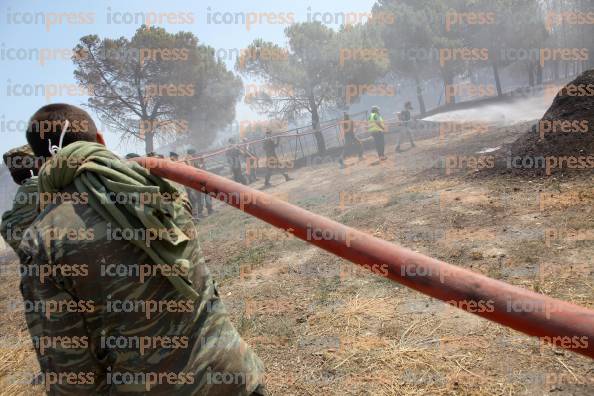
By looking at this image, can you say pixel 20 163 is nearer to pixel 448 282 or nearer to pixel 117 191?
pixel 117 191

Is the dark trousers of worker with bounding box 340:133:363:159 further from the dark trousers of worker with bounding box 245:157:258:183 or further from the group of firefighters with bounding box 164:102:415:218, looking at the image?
the dark trousers of worker with bounding box 245:157:258:183

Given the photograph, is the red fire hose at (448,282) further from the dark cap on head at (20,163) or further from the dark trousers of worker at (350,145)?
the dark trousers of worker at (350,145)

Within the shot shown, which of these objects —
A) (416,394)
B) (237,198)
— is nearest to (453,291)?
(237,198)

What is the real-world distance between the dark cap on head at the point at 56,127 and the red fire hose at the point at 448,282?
663 millimetres

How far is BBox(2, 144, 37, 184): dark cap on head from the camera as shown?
3262 millimetres

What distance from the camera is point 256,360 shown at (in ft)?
5.26

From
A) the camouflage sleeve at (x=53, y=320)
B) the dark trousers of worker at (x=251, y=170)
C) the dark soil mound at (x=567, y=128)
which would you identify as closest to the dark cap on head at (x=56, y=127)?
the camouflage sleeve at (x=53, y=320)

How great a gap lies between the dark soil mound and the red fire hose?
7583mm

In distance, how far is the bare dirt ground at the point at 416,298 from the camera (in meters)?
2.64

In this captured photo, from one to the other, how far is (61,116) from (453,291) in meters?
1.50

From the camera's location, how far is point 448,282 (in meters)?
0.83

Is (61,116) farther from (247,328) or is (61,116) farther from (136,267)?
(247,328)

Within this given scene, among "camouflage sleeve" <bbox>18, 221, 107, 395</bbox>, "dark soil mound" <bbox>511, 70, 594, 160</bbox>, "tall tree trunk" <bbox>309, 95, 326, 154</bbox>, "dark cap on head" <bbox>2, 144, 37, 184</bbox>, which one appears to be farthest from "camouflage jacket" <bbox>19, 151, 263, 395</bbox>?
"tall tree trunk" <bbox>309, 95, 326, 154</bbox>

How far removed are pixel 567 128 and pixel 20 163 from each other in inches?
358
